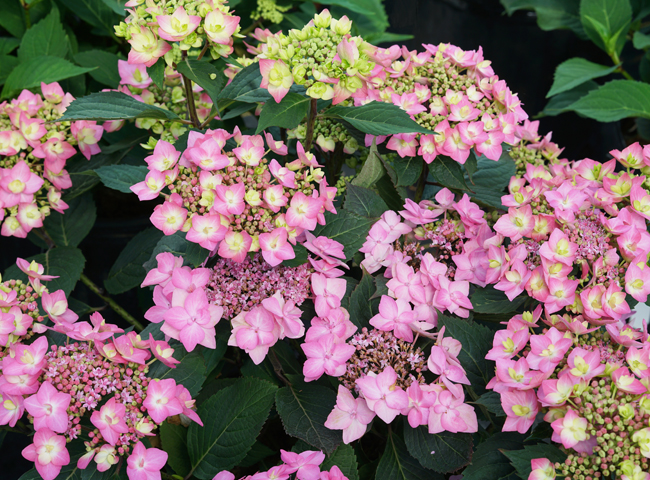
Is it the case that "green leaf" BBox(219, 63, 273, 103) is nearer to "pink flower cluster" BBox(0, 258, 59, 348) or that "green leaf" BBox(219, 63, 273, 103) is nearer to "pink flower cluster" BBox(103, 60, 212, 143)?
"pink flower cluster" BBox(103, 60, 212, 143)

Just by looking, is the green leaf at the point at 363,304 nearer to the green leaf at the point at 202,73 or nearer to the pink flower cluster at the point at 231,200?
the pink flower cluster at the point at 231,200

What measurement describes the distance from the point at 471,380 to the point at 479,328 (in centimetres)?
6

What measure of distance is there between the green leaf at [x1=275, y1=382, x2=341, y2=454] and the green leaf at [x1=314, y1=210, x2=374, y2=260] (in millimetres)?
158

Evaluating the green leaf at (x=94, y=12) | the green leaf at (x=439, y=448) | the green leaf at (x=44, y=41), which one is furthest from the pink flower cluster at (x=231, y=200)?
the green leaf at (x=94, y=12)

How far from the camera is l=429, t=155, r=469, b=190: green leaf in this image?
703 millimetres

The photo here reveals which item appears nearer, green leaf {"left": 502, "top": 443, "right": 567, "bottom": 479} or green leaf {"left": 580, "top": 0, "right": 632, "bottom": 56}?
green leaf {"left": 502, "top": 443, "right": 567, "bottom": 479}

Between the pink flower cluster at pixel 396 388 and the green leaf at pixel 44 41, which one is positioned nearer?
the pink flower cluster at pixel 396 388

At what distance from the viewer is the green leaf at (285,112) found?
585 mm

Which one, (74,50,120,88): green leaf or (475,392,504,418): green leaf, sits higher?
(74,50,120,88): green leaf

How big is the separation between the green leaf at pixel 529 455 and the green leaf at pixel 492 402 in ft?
0.14

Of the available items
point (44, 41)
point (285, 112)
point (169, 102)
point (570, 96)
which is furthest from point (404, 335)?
point (570, 96)

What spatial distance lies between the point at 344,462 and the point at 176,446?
0.72 ft

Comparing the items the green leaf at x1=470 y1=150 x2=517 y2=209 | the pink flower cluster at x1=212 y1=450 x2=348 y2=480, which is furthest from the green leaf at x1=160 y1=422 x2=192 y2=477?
the green leaf at x1=470 y1=150 x2=517 y2=209

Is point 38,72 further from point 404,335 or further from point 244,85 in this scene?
point 404,335
